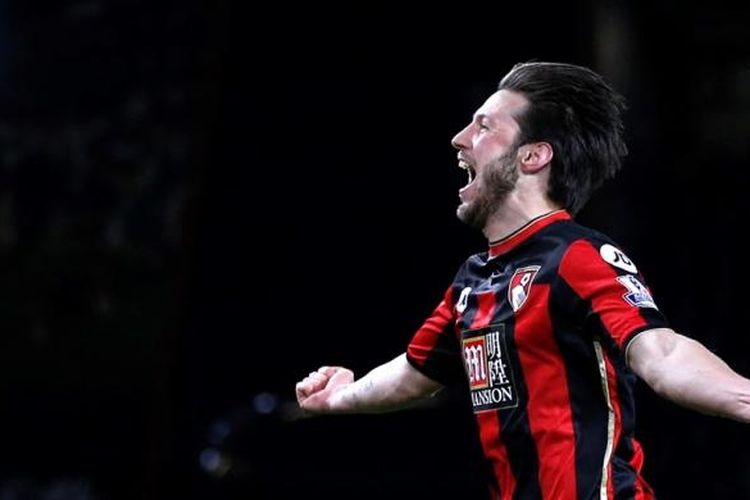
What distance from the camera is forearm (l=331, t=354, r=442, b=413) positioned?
3.15 metres

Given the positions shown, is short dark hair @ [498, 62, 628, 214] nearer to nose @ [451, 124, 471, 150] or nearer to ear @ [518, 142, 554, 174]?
ear @ [518, 142, 554, 174]

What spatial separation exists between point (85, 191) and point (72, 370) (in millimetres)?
863

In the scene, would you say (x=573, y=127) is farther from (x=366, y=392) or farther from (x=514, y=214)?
(x=366, y=392)

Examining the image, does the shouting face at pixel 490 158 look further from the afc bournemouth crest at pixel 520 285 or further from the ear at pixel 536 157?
the afc bournemouth crest at pixel 520 285

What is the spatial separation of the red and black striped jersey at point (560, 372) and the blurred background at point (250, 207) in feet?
11.5

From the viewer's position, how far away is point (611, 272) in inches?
99.6

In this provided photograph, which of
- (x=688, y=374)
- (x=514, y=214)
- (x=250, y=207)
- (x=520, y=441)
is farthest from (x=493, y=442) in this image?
(x=250, y=207)

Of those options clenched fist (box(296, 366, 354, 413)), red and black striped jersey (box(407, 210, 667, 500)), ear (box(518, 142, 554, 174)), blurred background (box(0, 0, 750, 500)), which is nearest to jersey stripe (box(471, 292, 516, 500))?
red and black striped jersey (box(407, 210, 667, 500))

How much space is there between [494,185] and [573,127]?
0.69 ft

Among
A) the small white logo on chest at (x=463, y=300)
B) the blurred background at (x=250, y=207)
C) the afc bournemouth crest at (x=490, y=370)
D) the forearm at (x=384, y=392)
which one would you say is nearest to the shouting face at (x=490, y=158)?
the small white logo on chest at (x=463, y=300)

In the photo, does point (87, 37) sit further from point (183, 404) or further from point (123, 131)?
point (183, 404)

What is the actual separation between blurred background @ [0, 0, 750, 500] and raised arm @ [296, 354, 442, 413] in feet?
10.1

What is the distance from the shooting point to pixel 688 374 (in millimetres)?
2250

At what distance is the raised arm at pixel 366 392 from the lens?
315 centimetres
